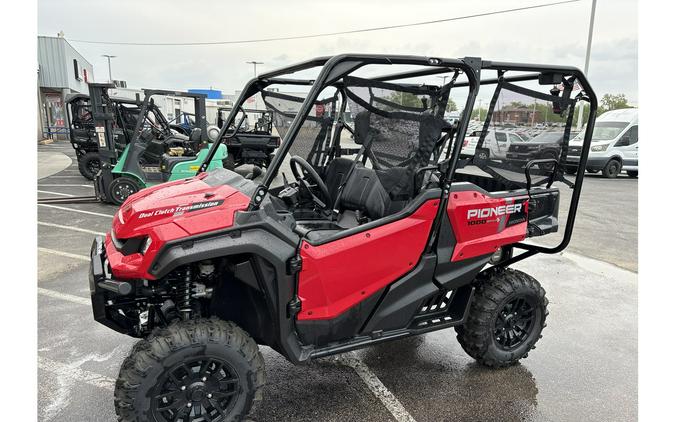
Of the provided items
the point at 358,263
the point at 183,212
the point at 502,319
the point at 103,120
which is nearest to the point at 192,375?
the point at 183,212

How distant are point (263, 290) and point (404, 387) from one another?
52.8 inches

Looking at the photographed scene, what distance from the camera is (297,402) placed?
9.43 feet

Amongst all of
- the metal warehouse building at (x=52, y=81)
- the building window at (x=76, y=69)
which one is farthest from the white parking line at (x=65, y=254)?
the building window at (x=76, y=69)

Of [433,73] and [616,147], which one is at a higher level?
[433,73]

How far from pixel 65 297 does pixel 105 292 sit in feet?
7.86

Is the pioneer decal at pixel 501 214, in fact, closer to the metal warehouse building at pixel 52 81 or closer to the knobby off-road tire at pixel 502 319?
the knobby off-road tire at pixel 502 319

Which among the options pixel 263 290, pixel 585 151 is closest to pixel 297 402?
pixel 263 290

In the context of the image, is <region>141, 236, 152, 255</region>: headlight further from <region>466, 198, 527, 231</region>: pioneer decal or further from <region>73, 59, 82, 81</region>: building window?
<region>73, 59, 82, 81</region>: building window

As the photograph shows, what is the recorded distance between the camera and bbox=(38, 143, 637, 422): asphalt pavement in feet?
9.26

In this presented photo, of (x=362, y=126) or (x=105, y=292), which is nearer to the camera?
(x=105, y=292)

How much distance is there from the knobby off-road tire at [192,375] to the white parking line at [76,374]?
2.96 feet

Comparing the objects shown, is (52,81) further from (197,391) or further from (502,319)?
(502,319)

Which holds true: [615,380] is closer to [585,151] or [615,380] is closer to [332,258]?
[585,151]

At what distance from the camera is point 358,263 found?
260 cm
